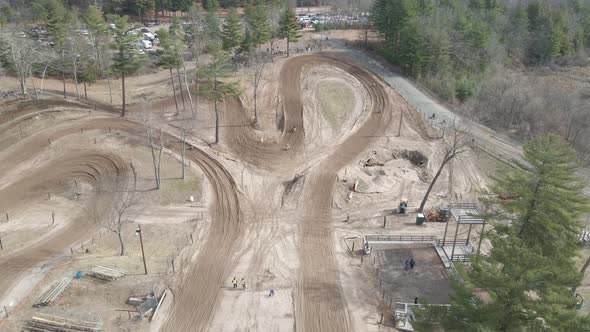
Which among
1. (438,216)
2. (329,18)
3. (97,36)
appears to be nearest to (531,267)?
(438,216)

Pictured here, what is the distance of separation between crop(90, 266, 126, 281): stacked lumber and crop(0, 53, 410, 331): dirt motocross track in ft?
14.2

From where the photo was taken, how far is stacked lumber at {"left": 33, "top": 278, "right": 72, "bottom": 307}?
30000 mm

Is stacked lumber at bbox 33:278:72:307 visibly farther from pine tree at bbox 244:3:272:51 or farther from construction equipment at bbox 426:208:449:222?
pine tree at bbox 244:3:272:51

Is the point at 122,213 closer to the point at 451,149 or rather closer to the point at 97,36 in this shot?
the point at 451,149

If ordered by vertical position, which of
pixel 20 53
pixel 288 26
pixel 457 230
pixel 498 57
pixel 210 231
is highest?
pixel 288 26

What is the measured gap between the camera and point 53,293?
101ft

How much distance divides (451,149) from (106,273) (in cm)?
3077

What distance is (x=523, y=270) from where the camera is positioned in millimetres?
20203

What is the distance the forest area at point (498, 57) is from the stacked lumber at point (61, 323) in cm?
5108

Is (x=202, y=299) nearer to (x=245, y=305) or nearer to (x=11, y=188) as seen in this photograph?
(x=245, y=305)

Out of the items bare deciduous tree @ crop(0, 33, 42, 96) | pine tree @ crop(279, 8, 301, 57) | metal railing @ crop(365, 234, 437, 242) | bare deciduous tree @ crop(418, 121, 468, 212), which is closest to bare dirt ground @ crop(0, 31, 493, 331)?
metal railing @ crop(365, 234, 437, 242)

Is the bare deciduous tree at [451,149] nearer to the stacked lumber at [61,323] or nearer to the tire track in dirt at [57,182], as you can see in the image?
the stacked lumber at [61,323]

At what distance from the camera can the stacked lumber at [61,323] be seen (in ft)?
91.7

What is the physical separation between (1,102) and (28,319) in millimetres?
40072
